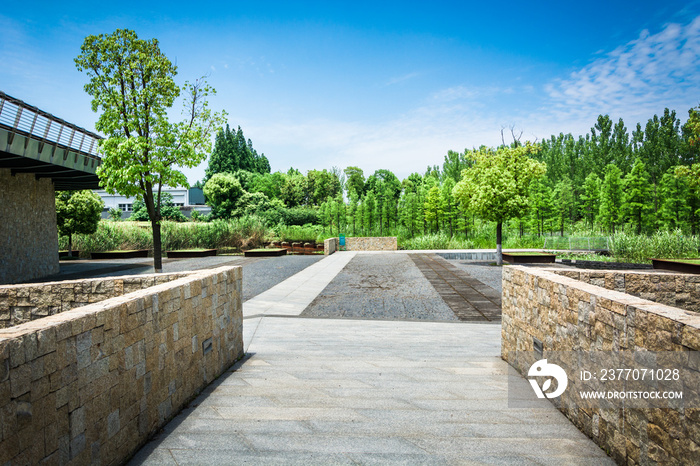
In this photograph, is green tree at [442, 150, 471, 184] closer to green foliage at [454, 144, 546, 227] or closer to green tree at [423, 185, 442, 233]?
green tree at [423, 185, 442, 233]

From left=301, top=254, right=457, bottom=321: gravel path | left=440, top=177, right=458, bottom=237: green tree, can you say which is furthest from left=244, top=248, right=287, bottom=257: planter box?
left=440, top=177, right=458, bottom=237: green tree

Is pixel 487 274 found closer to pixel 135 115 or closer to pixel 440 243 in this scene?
pixel 135 115

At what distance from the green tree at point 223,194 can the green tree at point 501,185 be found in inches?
1100

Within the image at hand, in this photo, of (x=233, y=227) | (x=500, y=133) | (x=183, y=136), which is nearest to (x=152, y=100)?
(x=183, y=136)

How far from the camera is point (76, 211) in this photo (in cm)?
2105

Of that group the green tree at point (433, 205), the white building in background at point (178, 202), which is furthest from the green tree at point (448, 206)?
the white building in background at point (178, 202)

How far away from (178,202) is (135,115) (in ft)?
196

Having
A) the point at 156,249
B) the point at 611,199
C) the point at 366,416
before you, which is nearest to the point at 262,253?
the point at 156,249

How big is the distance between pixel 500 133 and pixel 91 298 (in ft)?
77.0

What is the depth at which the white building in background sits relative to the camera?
182ft

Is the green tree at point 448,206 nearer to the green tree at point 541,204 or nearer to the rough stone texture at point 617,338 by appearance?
the green tree at point 541,204

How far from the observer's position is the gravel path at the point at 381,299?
315 inches

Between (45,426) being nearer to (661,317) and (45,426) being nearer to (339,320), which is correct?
(661,317)

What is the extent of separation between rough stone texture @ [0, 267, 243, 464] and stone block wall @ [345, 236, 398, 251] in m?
25.6
